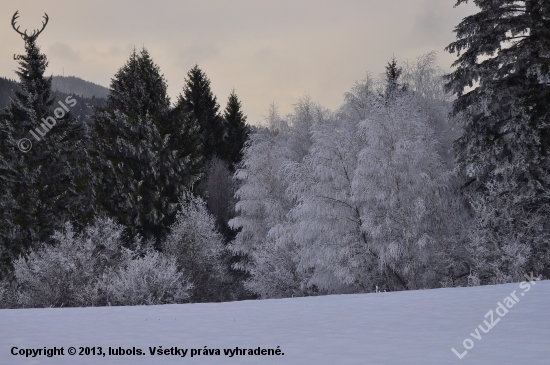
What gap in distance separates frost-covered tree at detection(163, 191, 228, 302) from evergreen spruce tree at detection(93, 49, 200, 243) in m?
0.97

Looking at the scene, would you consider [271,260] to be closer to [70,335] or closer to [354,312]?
[354,312]

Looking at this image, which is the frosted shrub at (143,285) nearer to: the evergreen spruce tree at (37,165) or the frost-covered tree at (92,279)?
the frost-covered tree at (92,279)

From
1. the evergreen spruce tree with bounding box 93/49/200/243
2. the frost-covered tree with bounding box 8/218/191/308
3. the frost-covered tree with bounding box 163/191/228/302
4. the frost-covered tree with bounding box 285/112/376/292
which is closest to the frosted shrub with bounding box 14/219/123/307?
the frost-covered tree with bounding box 8/218/191/308

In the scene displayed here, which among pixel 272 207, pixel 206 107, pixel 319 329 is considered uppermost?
pixel 206 107

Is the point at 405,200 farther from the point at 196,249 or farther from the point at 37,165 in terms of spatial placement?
the point at 37,165

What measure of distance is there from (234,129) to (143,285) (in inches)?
1007

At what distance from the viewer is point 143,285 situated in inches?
704

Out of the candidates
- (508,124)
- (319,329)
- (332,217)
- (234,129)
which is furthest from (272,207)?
(319,329)

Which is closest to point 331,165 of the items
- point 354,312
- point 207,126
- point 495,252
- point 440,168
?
point 440,168

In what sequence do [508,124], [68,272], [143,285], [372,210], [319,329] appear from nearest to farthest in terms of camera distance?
[319,329] < [508,124] < [143,285] < [68,272] < [372,210]

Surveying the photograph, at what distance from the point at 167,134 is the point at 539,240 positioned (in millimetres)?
18422

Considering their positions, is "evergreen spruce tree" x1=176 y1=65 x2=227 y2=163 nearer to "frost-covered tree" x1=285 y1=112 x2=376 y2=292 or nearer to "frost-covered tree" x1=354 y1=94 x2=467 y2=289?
"frost-covered tree" x1=285 y1=112 x2=376 y2=292

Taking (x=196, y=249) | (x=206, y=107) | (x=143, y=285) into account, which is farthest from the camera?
(x=206, y=107)

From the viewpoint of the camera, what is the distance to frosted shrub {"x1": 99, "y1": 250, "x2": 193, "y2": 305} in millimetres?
17672
